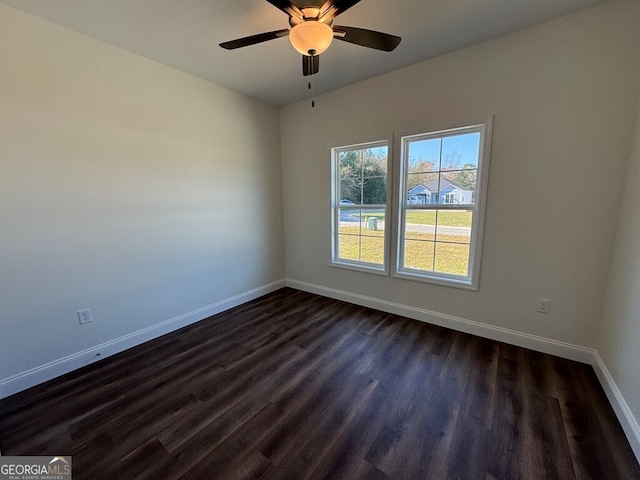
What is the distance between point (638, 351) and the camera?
1473 mm

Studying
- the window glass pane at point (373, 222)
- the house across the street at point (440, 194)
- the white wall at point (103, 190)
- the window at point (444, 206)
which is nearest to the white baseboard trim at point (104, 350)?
the white wall at point (103, 190)

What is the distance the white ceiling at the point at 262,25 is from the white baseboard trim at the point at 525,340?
2569 mm

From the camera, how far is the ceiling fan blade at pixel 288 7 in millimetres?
1329

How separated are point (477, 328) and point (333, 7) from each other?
9.34ft

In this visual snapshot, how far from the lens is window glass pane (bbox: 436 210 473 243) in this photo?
2.56 meters

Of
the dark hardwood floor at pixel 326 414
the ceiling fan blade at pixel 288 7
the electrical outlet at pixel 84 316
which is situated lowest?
the dark hardwood floor at pixel 326 414

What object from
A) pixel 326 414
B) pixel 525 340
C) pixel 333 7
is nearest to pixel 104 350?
pixel 326 414

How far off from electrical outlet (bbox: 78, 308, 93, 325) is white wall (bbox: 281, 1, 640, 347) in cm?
314

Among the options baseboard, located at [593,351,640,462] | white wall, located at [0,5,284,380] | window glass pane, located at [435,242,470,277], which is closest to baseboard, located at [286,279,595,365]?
baseboard, located at [593,351,640,462]

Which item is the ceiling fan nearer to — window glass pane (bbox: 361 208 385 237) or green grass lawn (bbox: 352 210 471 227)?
green grass lawn (bbox: 352 210 471 227)

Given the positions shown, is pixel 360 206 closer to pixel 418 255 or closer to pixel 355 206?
pixel 355 206

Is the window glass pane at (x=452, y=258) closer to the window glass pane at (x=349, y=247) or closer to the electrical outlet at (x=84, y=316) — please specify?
the window glass pane at (x=349, y=247)

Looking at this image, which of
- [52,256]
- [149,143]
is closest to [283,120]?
[149,143]

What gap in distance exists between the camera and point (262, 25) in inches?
77.8
